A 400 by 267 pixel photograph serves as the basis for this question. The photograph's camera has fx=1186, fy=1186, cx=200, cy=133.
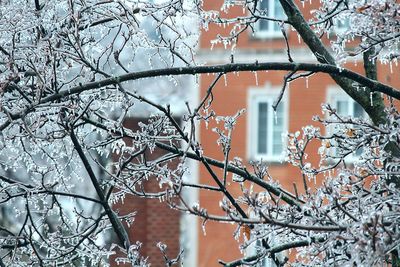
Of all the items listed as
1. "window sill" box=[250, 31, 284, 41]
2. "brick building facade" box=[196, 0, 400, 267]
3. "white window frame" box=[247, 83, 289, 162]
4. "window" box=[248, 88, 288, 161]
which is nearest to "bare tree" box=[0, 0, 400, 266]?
"brick building facade" box=[196, 0, 400, 267]

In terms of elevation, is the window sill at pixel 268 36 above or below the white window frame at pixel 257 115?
above

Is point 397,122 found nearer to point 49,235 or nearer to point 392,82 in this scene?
point 49,235

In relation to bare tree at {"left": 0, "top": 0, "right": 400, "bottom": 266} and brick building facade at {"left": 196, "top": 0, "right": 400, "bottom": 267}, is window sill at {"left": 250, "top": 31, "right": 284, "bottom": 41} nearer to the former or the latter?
brick building facade at {"left": 196, "top": 0, "right": 400, "bottom": 267}

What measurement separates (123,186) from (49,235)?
1.10 m

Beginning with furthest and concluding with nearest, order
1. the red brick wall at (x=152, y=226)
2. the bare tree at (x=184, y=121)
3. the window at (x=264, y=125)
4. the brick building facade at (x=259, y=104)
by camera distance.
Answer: the window at (x=264, y=125), the brick building facade at (x=259, y=104), the red brick wall at (x=152, y=226), the bare tree at (x=184, y=121)

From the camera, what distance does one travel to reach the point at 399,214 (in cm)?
530

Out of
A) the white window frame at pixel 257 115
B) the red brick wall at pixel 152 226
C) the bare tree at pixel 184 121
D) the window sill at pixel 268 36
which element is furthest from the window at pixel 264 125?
the bare tree at pixel 184 121

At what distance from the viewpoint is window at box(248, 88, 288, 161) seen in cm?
2130

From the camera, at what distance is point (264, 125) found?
21.7 meters

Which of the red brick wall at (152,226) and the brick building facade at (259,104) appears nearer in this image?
the red brick wall at (152,226)

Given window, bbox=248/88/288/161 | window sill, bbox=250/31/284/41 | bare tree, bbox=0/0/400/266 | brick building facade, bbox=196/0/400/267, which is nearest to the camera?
bare tree, bbox=0/0/400/266

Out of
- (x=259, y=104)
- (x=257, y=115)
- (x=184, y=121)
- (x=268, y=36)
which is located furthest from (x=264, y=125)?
(x=184, y=121)

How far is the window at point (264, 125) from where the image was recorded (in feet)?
69.9

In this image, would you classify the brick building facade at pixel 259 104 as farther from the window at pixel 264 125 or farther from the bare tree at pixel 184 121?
the bare tree at pixel 184 121
